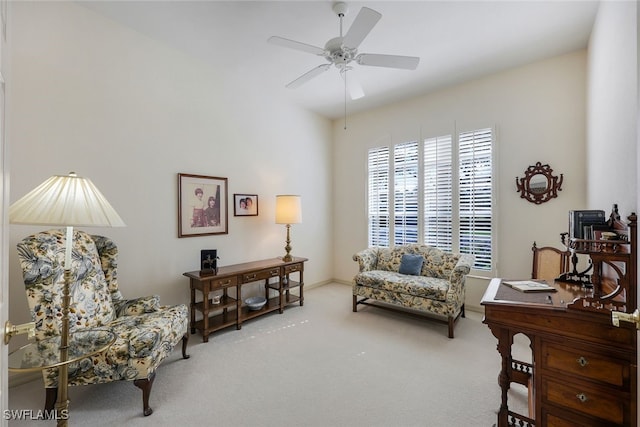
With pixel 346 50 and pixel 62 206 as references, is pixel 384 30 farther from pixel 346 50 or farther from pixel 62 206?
pixel 62 206

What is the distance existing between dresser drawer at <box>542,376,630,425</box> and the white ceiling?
9.20ft

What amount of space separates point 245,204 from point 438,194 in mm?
2745

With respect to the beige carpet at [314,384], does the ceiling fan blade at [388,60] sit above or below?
above

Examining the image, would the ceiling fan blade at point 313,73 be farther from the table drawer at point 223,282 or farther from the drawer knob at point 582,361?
the drawer knob at point 582,361

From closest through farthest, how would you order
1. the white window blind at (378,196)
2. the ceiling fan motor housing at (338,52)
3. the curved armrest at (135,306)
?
the ceiling fan motor housing at (338,52) < the curved armrest at (135,306) < the white window blind at (378,196)

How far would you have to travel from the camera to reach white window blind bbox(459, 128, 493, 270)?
3688 mm

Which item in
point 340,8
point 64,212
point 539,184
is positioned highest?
point 340,8

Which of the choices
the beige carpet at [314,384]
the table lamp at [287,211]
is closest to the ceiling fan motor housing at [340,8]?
the table lamp at [287,211]

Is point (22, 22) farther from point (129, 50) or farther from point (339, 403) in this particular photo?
point (339, 403)

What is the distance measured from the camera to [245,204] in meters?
3.86

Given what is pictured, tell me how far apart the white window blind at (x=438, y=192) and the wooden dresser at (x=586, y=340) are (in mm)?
2350

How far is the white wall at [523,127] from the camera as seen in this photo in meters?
3.17

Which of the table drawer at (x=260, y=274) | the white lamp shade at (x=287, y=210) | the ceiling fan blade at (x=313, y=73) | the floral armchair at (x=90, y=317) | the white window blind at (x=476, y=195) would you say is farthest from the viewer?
the white lamp shade at (x=287, y=210)

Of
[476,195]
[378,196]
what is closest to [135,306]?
[378,196]
